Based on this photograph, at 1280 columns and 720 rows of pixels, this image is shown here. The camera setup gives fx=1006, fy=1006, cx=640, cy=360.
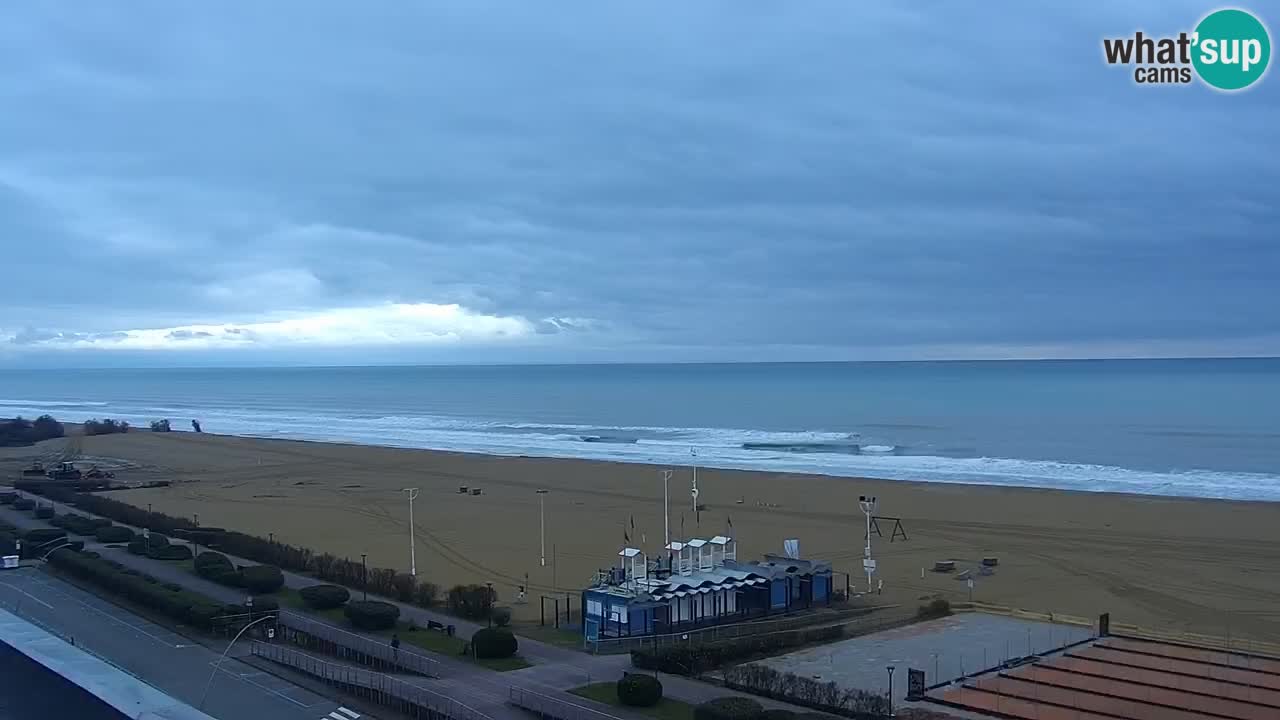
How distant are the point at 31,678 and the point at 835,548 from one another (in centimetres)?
2880

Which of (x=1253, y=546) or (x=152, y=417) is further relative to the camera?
(x=152, y=417)

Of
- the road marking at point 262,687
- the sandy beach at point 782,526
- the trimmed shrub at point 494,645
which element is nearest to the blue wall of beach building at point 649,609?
the trimmed shrub at point 494,645

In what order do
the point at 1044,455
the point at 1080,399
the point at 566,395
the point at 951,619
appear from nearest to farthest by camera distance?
the point at 951,619 → the point at 1044,455 → the point at 1080,399 → the point at 566,395

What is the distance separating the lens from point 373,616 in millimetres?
26719

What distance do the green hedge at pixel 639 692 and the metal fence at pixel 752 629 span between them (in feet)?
Answer: 10.5

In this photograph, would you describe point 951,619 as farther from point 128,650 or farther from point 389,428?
point 389,428

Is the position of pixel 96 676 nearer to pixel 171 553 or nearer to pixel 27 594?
pixel 27 594

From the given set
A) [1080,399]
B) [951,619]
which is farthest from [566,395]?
[951,619]

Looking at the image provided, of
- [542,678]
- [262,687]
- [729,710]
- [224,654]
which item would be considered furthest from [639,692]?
[224,654]

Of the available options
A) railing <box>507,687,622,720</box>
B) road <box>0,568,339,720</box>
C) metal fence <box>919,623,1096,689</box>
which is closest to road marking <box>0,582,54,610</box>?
road <box>0,568,339,720</box>

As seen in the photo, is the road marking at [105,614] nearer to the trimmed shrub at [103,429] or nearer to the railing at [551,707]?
the railing at [551,707]

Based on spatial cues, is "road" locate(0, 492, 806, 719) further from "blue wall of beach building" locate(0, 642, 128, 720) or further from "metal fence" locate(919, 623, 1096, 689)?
"blue wall of beach building" locate(0, 642, 128, 720)

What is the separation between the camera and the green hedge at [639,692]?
2055 centimetres

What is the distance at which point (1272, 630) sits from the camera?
2795 cm
